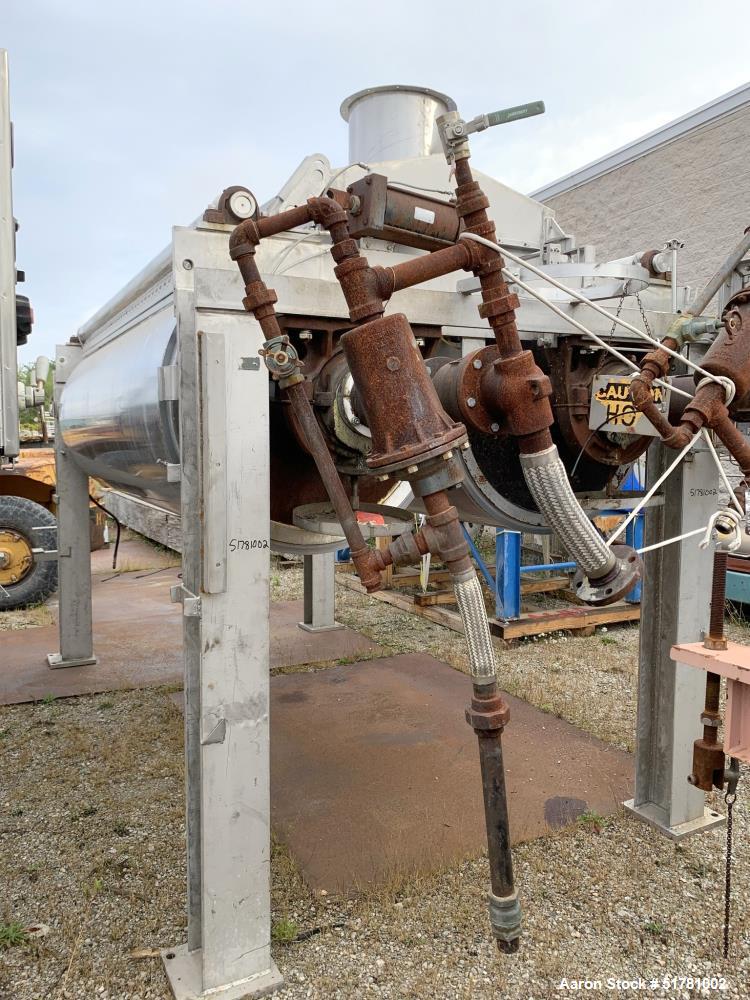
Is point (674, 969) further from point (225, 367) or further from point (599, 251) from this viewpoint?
point (599, 251)

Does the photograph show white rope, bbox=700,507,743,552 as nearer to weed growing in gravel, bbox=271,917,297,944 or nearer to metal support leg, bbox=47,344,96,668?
weed growing in gravel, bbox=271,917,297,944

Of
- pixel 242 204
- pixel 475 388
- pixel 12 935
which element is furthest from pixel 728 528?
pixel 12 935

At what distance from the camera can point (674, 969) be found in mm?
2090

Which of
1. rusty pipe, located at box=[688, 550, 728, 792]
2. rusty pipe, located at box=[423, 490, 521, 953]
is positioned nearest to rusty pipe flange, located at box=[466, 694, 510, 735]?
rusty pipe, located at box=[423, 490, 521, 953]

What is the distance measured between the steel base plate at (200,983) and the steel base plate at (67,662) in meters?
3.13

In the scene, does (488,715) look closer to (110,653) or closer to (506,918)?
(506,918)

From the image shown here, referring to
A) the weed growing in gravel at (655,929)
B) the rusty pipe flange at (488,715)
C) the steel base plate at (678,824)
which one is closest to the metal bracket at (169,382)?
the rusty pipe flange at (488,715)

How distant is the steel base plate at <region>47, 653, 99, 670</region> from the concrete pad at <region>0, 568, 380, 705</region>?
0.13 feet

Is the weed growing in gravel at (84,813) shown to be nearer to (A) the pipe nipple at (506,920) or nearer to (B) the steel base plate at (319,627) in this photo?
(A) the pipe nipple at (506,920)

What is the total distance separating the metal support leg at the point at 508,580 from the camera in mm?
5359

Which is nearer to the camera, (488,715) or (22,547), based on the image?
(488,715)

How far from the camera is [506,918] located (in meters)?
1.54

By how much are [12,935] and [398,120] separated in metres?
4.37

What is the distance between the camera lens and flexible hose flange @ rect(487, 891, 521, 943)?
1.54 meters
